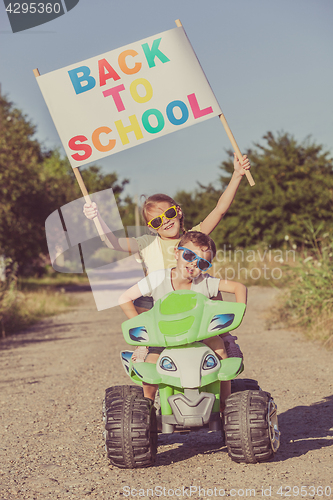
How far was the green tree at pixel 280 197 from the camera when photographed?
23.9m

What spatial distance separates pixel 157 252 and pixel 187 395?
1180mm

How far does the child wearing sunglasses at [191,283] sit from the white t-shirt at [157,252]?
6.8 inches

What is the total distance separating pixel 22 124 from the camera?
81.6ft

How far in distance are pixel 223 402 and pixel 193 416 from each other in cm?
39

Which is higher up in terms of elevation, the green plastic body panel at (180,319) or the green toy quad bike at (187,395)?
the green plastic body panel at (180,319)

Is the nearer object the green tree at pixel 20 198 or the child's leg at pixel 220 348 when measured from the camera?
the child's leg at pixel 220 348

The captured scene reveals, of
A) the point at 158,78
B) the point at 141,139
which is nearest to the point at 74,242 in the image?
the point at 141,139

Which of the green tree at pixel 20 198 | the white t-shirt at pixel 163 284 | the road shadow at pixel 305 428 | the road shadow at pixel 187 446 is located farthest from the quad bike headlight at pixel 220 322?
the green tree at pixel 20 198

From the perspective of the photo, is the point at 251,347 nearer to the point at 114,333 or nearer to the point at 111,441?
the point at 114,333

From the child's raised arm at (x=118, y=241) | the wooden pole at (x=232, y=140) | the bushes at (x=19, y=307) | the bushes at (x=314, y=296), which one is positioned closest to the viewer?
→ the child's raised arm at (x=118, y=241)

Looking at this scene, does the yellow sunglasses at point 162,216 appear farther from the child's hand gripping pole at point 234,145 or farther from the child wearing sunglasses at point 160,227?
the child's hand gripping pole at point 234,145

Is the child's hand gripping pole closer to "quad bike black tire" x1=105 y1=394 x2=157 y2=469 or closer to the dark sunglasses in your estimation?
the dark sunglasses

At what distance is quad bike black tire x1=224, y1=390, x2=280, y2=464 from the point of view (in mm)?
3729

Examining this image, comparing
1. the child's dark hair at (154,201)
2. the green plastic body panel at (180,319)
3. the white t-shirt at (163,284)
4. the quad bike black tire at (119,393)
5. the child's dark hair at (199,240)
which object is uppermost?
the child's dark hair at (154,201)
